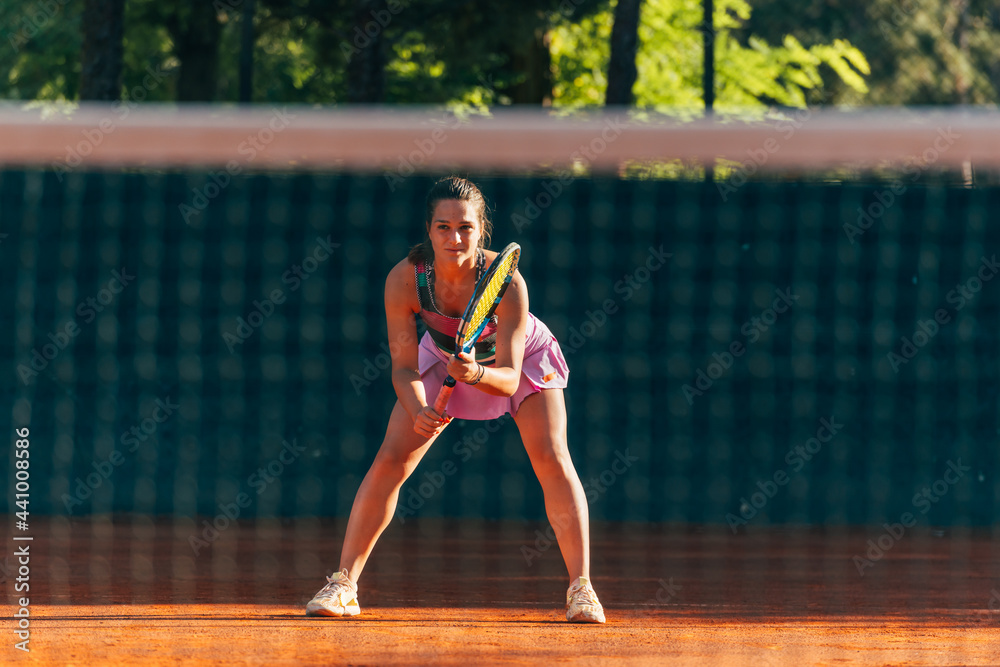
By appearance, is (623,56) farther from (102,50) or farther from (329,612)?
(329,612)

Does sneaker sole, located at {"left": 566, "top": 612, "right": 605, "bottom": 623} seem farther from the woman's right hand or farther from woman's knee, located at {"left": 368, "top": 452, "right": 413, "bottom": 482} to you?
the woman's right hand

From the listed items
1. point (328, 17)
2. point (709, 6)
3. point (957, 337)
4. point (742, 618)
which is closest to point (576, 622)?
point (742, 618)

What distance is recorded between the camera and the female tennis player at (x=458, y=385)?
371 centimetres

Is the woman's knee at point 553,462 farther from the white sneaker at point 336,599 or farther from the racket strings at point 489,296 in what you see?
Answer: the white sneaker at point 336,599

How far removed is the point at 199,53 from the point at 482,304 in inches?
319

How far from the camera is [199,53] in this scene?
1071 centimetres

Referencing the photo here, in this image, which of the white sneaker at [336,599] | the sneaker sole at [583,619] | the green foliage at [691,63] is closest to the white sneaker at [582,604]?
the sneaker sole at [583,619]

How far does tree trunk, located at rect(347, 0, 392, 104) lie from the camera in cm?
→ 826

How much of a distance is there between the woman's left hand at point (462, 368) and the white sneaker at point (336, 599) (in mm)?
982

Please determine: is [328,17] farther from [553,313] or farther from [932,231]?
[932,231]

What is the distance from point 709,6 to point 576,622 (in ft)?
16.6

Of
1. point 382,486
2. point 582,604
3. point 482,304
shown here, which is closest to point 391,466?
point 382,486

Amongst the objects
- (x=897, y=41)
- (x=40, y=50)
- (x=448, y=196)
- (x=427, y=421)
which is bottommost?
(x=427, y=421)

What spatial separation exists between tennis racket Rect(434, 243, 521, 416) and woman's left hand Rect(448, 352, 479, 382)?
24 mm
